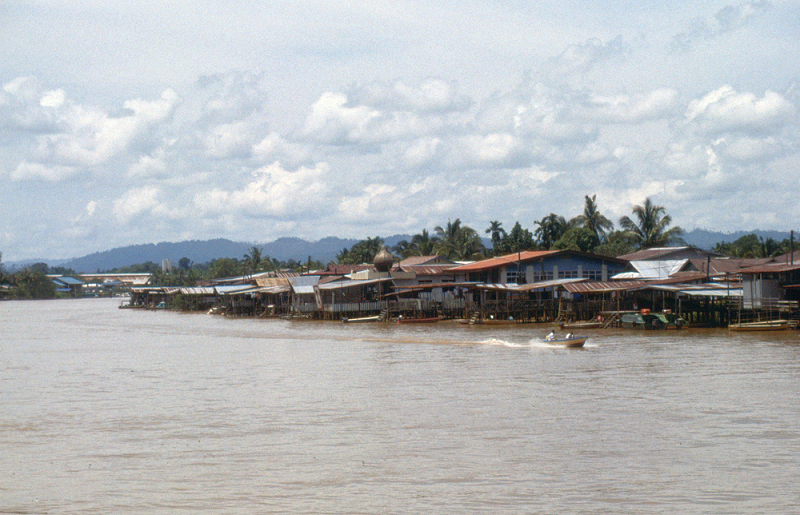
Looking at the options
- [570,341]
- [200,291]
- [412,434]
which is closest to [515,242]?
[200,291]

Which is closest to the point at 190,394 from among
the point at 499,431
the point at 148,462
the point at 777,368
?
the point at 148,462

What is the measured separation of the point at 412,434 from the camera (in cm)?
1619

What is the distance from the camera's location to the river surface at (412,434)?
38.7 ft

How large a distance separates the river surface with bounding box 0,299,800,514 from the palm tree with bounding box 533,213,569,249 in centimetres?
4628

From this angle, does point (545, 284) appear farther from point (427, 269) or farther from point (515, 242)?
point (515, 242)

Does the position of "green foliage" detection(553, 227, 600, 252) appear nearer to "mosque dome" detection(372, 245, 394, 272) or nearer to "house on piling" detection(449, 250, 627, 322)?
"house on piling" detection(449, 250, 627, 322)

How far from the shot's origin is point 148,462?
1427cm

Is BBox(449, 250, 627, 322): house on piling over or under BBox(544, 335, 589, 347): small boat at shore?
over

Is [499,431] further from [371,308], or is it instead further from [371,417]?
[371,308]

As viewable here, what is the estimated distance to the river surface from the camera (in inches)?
464

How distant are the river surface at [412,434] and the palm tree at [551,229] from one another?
152ft

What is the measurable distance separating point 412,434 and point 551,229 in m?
64.2

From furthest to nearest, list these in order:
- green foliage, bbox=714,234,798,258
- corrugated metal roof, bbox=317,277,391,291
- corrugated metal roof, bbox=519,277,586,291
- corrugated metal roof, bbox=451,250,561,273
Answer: green foliage, bbox=714,234,798,258, corrugated metal roof, bbox=317,277,391,291, corrugated metal roof, bbox=451,250,561,273, corrugated metal roof, bbox=519,277,586,291

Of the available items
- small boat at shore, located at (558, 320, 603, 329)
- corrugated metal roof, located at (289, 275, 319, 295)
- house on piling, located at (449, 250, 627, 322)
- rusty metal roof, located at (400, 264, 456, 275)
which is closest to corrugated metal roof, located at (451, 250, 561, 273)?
house on piling, located at (449, 250, 627, 322)
